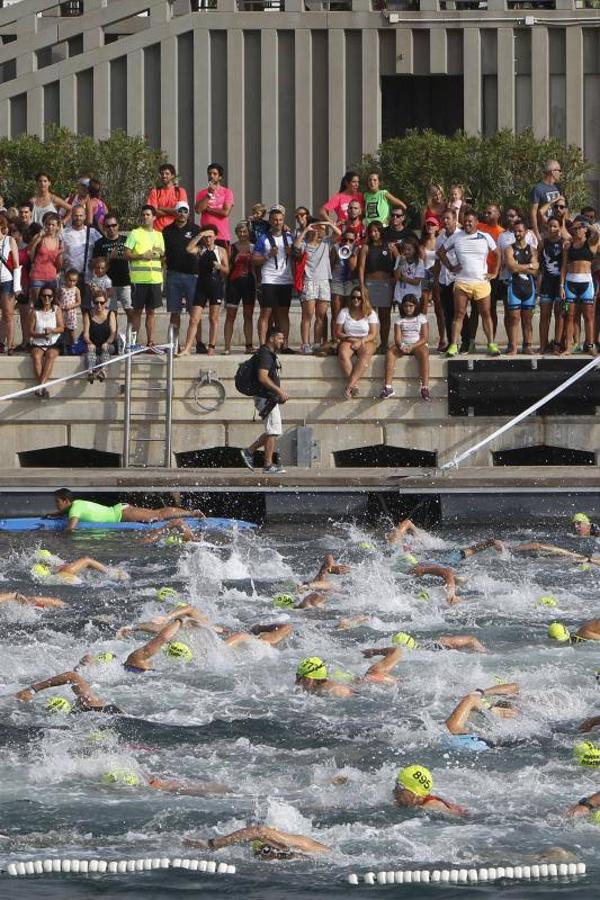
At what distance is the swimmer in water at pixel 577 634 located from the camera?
48.9ft

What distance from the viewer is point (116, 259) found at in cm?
2277

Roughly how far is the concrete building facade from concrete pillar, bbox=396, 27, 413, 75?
0.02m

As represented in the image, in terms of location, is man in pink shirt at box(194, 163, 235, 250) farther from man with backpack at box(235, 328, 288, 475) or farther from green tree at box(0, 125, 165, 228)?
green tree at box(0, 125, 165, 228)

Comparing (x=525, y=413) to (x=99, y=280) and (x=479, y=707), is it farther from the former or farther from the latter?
(x=479, y=707)

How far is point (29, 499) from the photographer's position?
21328 millimetres

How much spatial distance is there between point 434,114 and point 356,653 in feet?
81.3

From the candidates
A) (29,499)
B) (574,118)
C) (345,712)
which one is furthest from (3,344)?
(574,118)

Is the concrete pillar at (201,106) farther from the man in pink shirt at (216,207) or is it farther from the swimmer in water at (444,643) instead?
the swimmer in water at (444,643)

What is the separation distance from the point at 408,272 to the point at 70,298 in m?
4.50

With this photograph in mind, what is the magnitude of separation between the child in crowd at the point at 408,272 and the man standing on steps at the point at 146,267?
3.16 metres

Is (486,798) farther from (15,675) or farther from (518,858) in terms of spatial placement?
(15,675)

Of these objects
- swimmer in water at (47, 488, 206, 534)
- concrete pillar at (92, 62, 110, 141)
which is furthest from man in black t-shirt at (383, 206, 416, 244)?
concrete pillar at (92, 62, 110, 141)

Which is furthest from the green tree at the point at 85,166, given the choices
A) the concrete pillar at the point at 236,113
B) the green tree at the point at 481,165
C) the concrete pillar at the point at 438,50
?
the concrete pillar at the point at 438,50

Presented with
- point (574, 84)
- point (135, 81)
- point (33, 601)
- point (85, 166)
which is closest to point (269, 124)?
point (135, 81)
